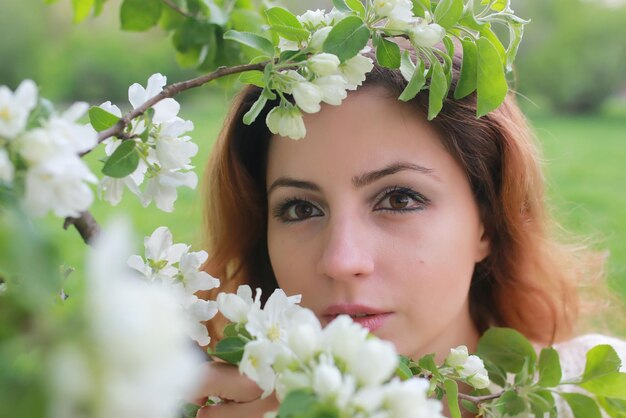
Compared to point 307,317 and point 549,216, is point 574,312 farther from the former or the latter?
point 307,317

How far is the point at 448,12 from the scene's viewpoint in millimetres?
716

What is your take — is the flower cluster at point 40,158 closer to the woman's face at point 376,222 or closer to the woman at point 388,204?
the woman at point 388,204

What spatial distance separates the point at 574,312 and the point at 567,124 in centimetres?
718

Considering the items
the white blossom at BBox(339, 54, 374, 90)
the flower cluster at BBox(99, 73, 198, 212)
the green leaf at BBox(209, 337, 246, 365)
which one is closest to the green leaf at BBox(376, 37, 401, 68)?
the white blossom at BBox(339, 54, 374, 90)

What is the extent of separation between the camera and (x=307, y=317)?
1.53 feet

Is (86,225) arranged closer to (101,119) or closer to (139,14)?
(101,119)

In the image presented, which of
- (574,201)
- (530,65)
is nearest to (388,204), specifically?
(574,201)

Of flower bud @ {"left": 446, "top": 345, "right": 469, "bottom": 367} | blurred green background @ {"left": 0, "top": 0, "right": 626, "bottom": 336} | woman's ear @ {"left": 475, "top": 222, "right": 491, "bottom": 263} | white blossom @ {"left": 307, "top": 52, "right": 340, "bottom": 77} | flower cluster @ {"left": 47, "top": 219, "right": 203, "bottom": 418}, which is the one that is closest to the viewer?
flower cluster @ {"left": 47, "top": 219, "right": 203, "bottom": 418}

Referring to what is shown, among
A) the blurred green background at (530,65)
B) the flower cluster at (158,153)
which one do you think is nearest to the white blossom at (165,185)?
the flower cluster at (158,153)

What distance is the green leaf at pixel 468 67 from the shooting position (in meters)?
0.74

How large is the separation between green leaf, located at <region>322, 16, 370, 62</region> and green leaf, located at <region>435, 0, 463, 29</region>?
8 cm

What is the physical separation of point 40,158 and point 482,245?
0.80 meters

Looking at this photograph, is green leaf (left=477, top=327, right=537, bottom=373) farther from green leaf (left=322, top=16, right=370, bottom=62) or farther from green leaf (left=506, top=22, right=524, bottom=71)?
green leaf (left=322, top=16, right=370, bottom=62)

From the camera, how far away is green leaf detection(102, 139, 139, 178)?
61 centimetres
